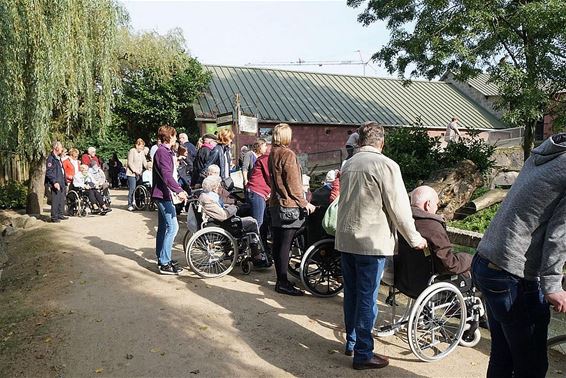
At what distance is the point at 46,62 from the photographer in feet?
33.4

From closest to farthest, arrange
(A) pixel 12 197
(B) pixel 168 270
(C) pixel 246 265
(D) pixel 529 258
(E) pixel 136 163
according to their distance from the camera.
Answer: (D) pixel 529 258 < (B) pixel 168 270 < (C) pixel 246 265 < (E) pixel 136 163 < (A) pixel 12 197

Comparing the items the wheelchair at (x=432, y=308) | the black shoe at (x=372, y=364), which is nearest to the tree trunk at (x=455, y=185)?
the wheelchair at (x=432, y=308)

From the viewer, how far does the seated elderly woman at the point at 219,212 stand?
5789mm

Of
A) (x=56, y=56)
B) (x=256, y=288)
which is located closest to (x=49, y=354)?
(x=256, y=288)

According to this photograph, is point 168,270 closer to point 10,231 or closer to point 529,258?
point 529,258

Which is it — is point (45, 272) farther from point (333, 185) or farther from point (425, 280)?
point (425, 280)

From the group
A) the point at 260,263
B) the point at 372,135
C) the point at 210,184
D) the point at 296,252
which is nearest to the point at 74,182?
the point at 210,184

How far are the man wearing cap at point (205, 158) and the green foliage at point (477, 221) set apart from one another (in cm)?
430

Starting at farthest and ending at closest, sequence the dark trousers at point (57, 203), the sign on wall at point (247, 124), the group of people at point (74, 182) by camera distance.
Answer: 1. the sign on wall at point (247, 124)
2. the dark trousers at point (57, 203)
3. the group of people at point (74, 182)

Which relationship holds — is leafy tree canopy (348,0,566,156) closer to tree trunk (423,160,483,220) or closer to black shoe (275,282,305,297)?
tree trunk (423,160,483,220)

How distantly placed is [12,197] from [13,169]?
2.28 metres

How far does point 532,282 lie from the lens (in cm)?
236

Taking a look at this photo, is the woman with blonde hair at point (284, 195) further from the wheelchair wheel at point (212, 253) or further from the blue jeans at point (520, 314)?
the blue jeans at point (520, 314)

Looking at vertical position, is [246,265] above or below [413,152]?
below
